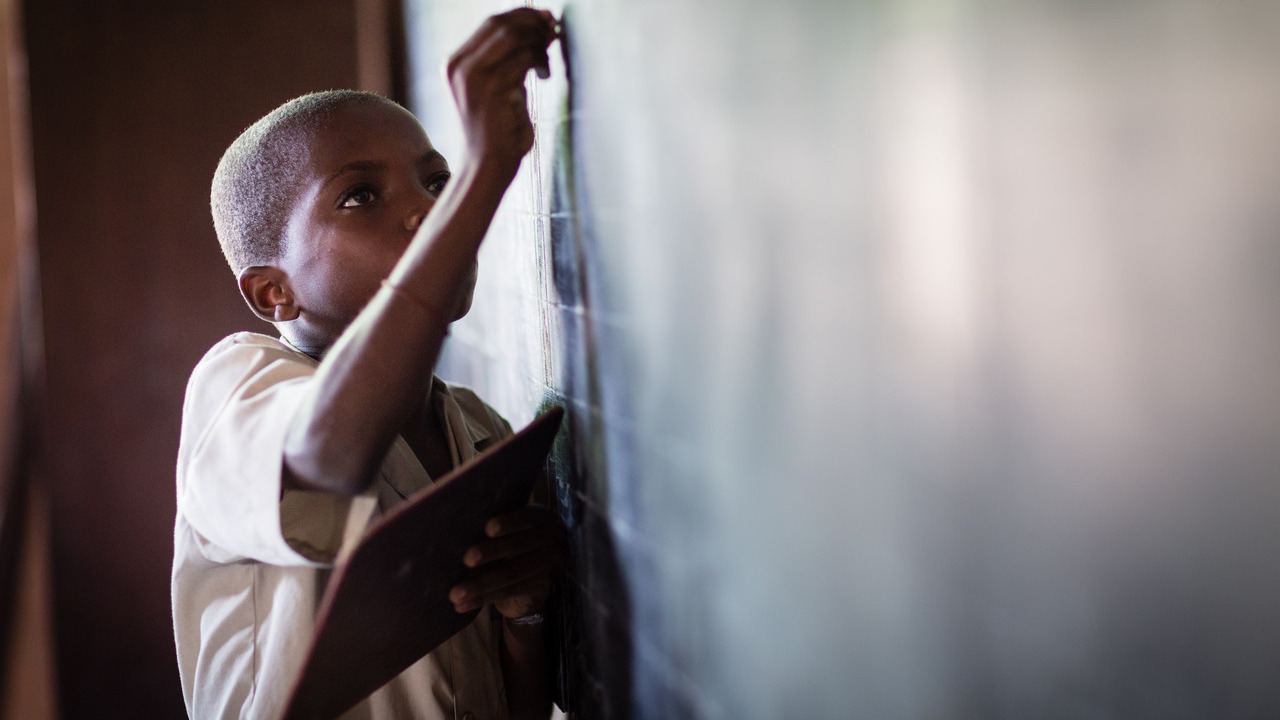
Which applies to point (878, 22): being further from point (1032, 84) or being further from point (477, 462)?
point (477, 462)

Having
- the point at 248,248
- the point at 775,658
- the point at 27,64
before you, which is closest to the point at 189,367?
the point at 27,64

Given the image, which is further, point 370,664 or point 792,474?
point 370,664

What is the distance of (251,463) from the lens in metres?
0.68

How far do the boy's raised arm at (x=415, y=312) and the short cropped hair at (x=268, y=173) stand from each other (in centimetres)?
24

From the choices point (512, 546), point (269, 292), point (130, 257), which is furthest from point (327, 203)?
point (130, 257)

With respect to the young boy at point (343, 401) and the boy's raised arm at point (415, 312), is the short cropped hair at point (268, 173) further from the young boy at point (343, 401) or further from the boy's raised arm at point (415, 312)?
the boy's raised arm at point (415, 312)

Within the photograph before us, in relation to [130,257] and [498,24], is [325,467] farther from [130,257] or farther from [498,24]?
[130,257]

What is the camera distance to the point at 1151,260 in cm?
29

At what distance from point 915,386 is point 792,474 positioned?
0.12m

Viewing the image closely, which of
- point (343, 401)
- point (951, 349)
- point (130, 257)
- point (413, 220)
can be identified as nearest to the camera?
point (951, 349)

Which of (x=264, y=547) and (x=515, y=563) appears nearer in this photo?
(x=264, y=547)

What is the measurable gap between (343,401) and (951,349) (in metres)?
0.40

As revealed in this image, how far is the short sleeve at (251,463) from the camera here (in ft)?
2.22

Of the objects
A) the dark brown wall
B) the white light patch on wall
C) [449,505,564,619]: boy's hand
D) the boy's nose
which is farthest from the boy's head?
the dark brown wall
